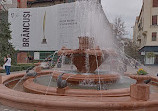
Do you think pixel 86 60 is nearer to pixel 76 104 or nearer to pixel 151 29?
pixel 76 104

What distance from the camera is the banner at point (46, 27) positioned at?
30859 mm

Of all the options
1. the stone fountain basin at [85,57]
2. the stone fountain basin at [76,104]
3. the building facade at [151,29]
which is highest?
the building facade at [151,29]

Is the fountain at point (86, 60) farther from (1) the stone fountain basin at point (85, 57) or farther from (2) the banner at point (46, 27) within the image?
(2) the banner at point (46, 27)

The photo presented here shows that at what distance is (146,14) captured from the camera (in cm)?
3316

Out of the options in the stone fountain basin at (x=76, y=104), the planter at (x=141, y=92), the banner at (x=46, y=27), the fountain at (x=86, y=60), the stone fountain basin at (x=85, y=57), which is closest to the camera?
the stone fountain basin at (x=76, y=104)

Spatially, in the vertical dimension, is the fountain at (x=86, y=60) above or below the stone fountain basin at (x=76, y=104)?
above

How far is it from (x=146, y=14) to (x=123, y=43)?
8.14m

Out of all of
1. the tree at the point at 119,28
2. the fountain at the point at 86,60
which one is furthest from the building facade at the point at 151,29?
the fountain at the point at 86,60

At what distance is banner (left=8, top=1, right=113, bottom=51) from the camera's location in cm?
3086

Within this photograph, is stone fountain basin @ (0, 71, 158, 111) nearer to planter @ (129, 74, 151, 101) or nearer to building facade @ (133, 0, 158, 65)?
planter @ (129, 74, 151, 101)

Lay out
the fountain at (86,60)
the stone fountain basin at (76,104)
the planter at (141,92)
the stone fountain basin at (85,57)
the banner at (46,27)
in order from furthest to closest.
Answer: the banner at (46,27) → the stone fountain basin at (85,57) → the fountain at (86,60) → the planter at (141,92) → the stone fountain basin at (76,104)

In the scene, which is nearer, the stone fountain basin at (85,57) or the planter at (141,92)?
the planter at (141,92)

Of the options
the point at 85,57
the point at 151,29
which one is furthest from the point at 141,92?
the point at 151,29

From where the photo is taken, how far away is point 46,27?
33844 mm
